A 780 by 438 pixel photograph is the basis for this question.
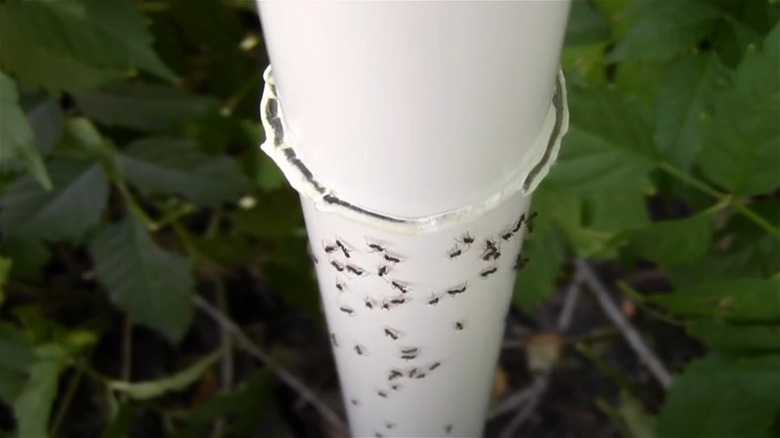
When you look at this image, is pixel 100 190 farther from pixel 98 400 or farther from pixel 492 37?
pixel 492 37

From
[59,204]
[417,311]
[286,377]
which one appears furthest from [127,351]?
[417,311]

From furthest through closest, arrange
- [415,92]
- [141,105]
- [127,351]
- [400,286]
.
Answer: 1. [127,351]
2. [141,105]
3. [400,286]
4. [415,92]

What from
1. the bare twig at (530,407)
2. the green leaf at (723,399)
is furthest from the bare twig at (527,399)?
the green leaf at (723,399)

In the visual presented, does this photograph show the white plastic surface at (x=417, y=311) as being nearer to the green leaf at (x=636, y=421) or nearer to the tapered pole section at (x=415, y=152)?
the tapered pole section at (x=415, y=152)

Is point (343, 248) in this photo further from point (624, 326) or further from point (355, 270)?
point (624, 326)

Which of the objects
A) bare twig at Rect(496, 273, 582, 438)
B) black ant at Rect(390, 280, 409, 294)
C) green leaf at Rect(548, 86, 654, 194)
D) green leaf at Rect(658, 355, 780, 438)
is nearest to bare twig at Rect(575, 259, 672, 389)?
bare twig at Rect(496, 273, 582, 438)

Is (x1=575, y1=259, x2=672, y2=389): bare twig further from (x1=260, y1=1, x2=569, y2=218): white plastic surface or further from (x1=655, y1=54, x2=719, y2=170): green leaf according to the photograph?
(x1=260, y1=1, x2=569, y2=218): white plastic surface

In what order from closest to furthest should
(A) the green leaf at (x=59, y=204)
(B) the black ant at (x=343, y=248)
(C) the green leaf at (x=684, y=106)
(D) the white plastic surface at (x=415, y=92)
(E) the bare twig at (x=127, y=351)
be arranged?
1. (D) the white plastic surface at (x=415, y=92)
2. (B) the black ant at (x=343, y=248)
3. (C) the green leaf at (x=684, y=106)
4. (A) the green leaf at (x=59, y=204)
5. (E) the bare twig at (x=127, y=351)
